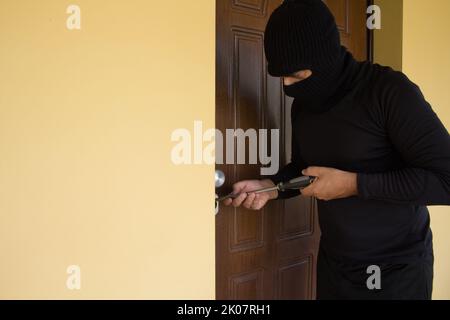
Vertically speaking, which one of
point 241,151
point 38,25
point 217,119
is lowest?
point 241,151

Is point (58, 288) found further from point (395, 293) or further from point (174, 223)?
point (395, 293)

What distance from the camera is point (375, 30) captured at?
166 cm

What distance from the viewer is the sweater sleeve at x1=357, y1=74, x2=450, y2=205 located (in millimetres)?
890

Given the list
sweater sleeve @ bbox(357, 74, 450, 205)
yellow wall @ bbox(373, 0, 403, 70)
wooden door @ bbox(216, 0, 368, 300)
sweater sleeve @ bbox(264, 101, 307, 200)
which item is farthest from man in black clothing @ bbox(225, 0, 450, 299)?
yellow wall @ bbox(373, 0, 403, 70)

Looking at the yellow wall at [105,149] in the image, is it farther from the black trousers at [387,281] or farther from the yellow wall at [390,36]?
the yellow wall at [390,36]

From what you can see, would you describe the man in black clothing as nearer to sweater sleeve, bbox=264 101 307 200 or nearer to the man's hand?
the man's hand

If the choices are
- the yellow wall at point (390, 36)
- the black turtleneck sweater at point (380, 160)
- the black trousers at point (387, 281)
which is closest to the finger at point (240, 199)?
the black turtleneck sweater at point (380, 160)

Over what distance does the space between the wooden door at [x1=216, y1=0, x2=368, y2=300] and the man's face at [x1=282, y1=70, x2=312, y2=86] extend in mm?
277

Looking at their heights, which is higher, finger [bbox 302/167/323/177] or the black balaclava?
the black balaclava

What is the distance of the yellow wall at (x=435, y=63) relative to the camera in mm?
1593
